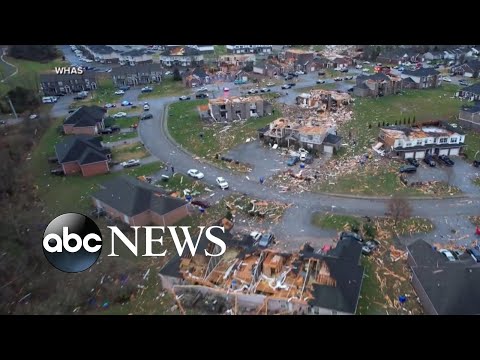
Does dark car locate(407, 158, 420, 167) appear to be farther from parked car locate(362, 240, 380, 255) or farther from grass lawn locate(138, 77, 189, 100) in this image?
grass lawn locate(138, 77, 189, 100)

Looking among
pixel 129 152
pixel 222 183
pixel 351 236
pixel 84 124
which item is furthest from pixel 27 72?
pixel 351 236

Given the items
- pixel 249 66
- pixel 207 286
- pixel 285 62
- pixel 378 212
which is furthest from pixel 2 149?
pixel 285 62

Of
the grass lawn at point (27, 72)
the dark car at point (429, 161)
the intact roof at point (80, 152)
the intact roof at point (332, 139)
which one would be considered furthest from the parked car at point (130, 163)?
the grass lawn at point (27, 72)

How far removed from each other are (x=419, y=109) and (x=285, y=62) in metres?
21.3

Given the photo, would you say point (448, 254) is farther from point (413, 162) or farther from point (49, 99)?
point (49, 99)

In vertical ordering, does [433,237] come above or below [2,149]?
below

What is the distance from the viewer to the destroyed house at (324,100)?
32781 mm

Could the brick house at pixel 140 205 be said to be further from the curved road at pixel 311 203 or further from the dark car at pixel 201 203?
the curved road at pixel 311 203

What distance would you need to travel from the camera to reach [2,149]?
24.1 meters

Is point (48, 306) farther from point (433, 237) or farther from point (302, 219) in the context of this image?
point (433, 237)

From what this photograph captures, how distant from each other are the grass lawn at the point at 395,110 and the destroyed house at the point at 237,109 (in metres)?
6.82

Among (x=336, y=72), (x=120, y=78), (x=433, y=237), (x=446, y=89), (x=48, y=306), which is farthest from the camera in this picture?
(x=336, y=72)

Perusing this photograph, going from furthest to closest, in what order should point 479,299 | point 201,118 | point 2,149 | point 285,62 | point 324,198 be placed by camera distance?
1. point 285,62
2. point 201,118
3. point 2,149
4. point 324,198
5. point 479,299

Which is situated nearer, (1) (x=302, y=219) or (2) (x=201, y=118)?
(1) (x=302, y=219)
